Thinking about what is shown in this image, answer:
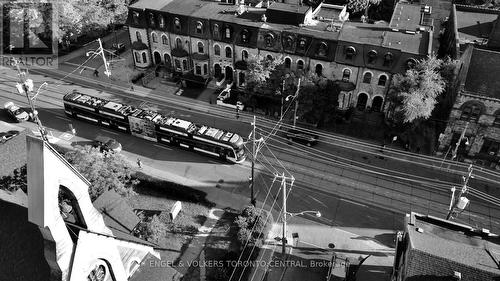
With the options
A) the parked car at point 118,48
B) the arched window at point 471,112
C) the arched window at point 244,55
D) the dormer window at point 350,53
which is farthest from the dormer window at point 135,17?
the arched window at point 471,112

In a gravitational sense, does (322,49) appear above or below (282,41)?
below

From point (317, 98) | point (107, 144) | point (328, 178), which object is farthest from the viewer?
point (317, 98)

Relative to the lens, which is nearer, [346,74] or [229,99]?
[346,74]

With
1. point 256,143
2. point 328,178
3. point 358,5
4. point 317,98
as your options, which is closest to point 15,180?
point 256,143

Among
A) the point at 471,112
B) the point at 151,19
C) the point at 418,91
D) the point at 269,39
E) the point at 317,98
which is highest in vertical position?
the point at 151,19

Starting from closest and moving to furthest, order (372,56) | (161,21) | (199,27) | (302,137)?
(302,137), (372,56), (199,27), (161,21)

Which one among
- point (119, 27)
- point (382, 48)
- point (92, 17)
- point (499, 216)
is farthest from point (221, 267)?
point (119, 27)

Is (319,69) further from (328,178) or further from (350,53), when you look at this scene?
(328,178)
